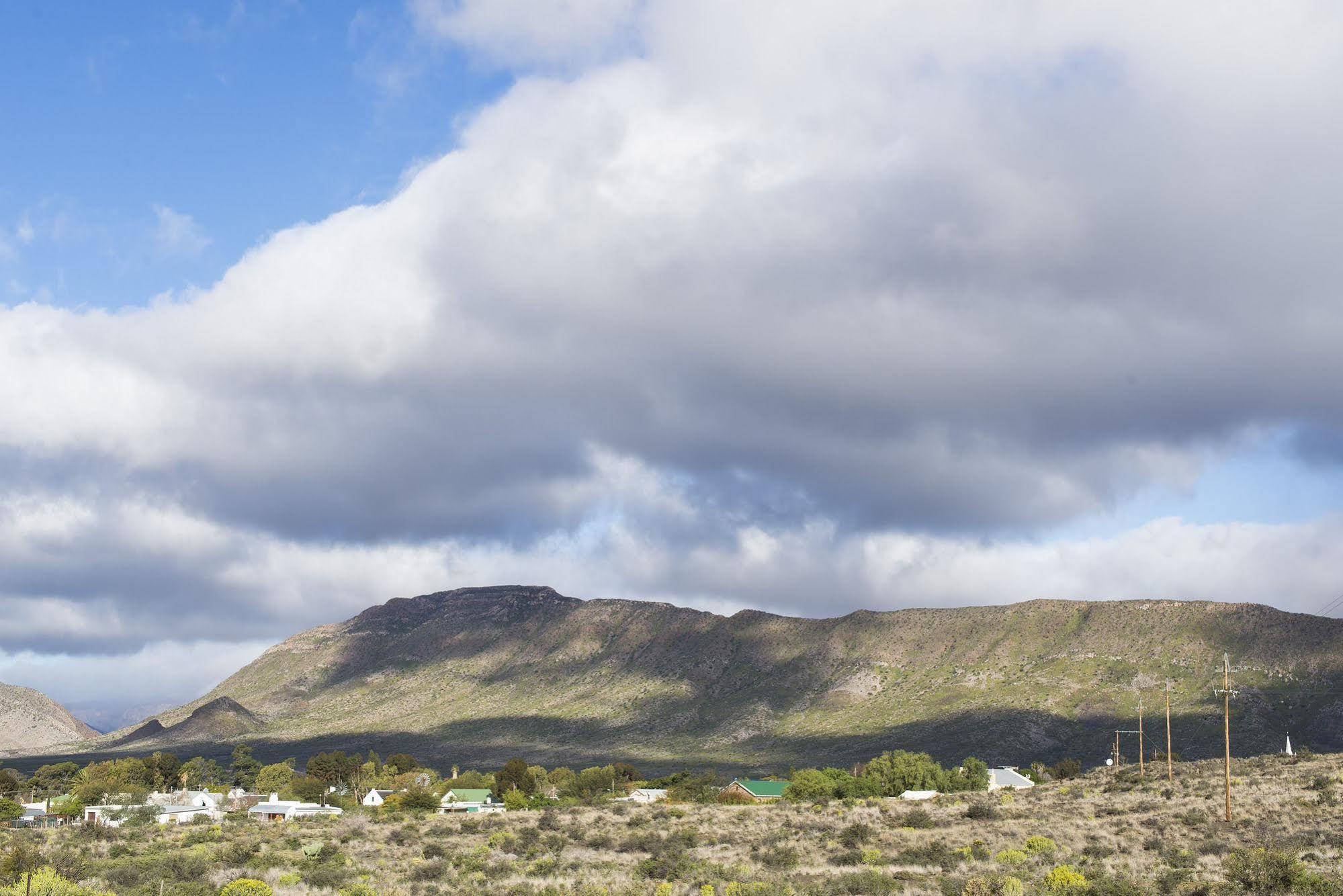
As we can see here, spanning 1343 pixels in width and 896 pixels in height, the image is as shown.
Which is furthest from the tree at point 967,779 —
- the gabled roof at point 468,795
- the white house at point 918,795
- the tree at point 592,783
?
the gabled roof at point 468,795

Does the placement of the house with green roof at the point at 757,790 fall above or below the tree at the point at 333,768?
above

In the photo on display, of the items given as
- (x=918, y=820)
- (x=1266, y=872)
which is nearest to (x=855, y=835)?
(x=918, y=820)

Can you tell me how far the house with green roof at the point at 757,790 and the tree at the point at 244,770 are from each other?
218 feet

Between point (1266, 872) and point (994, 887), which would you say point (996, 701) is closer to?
point (1266, 872)

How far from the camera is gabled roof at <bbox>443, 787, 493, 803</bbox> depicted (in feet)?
343

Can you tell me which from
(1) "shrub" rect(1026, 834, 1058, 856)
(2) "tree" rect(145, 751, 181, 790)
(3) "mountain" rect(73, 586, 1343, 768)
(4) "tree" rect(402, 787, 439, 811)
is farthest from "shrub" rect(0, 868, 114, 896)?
(3) "mountain" rect(73, 586, 1343, 768)

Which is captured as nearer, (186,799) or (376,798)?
(186,799)

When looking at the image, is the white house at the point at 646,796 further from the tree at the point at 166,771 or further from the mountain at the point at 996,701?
the tree at the point at 166,771

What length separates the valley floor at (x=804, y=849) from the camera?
3491cm

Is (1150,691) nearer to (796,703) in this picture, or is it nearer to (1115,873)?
(796,703)

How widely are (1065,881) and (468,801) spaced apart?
7987cm

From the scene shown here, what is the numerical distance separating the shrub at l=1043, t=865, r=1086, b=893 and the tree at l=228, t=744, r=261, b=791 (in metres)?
124

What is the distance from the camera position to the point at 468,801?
4114 inches

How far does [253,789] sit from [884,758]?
79924mm
